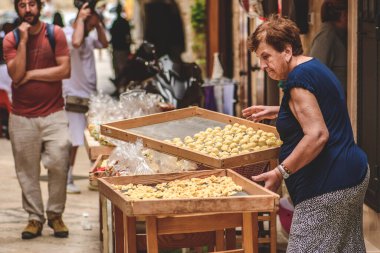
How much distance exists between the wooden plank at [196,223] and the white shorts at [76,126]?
5609mm

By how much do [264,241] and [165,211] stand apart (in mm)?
2687

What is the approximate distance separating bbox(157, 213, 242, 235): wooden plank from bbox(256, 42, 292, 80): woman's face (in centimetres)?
84

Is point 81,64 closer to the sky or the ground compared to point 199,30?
closer to the sky

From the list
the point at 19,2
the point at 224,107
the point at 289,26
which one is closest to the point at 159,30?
the point at 224,107

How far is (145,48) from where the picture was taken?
36.7 ft

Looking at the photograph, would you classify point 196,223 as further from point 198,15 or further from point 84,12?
point 198,15

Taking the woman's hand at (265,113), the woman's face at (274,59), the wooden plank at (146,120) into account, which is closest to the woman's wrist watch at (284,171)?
the woman's face at (274,59)

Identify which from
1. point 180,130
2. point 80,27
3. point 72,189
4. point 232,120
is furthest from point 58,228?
point 80,27

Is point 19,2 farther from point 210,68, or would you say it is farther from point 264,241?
point 210,68

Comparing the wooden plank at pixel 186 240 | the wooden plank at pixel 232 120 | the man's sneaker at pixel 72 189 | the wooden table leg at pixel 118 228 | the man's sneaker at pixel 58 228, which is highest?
the wooden plank at pixel 232 120

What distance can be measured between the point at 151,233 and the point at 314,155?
98cm

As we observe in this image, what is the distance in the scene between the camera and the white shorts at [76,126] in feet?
35.8

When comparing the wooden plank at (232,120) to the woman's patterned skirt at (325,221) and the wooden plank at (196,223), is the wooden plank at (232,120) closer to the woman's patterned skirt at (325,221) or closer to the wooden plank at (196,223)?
the wooden plank at (196,223)

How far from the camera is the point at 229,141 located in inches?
252
